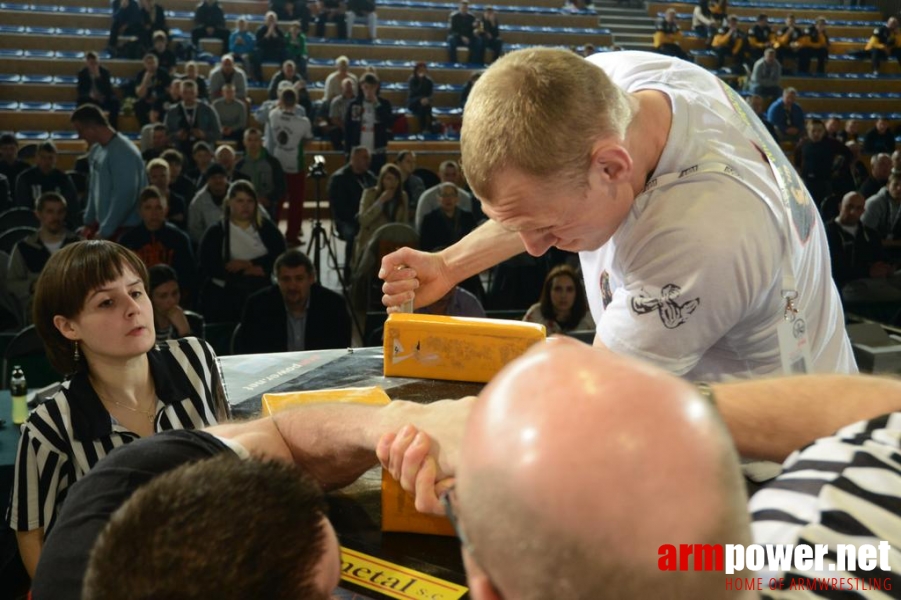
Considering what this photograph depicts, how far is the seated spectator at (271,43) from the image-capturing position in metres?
13.2

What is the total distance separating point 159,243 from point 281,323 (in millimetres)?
1544

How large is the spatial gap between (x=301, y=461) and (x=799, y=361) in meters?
0.98

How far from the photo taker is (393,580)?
4.28 ft

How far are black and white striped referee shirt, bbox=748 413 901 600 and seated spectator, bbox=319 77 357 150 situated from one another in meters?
10.5

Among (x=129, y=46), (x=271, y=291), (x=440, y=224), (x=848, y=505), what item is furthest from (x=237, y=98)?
(x=848, y=505)

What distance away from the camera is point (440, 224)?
23.8 feet

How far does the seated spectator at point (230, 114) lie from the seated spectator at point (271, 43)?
266cm

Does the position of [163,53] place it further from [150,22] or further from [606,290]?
[606,290]

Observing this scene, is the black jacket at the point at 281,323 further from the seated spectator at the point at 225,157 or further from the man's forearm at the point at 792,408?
the man's forearm at the point at 792,408

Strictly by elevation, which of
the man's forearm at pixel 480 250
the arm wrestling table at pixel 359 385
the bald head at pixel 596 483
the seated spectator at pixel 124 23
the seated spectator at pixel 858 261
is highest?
the seated spectator at pixel 124 23

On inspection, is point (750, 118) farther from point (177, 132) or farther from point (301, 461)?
point (177, 132)

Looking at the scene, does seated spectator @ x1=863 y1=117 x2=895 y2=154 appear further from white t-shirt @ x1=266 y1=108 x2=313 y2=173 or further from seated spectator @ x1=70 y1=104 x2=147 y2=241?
seated spectator @ x1=70 y1=104 x2=147 y2=241
